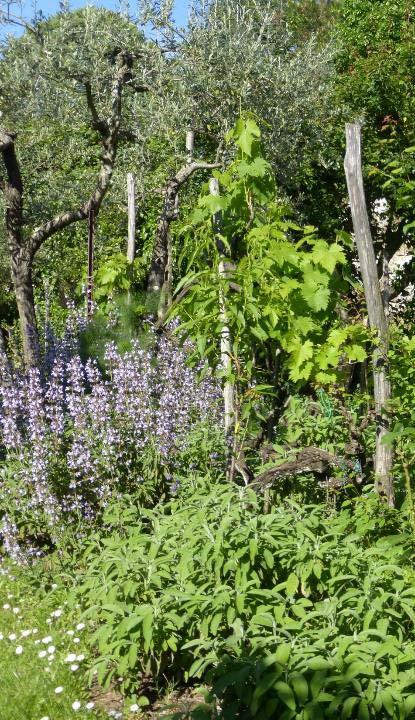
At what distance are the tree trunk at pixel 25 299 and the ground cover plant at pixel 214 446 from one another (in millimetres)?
22

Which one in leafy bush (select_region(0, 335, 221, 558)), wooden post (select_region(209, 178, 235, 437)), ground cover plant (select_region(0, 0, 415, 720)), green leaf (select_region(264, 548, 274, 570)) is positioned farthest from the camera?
leafy bush (select_region(0, 335, 221, 558))

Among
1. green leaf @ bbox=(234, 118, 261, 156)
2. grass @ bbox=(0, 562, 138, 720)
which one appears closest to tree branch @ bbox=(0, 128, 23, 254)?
green leaf @ bbox=(234, 118, 261, 156)

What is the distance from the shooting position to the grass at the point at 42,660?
3994 mm

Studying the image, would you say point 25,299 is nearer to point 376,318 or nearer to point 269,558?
point 376,318

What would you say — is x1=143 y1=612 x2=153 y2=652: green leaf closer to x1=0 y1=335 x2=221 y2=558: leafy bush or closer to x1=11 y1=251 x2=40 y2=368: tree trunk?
x1=0 y1=335 x2=221 y2=558: leafy bush

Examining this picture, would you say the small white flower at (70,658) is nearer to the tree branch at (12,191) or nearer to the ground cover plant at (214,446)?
the ground cover plant at (214,446)

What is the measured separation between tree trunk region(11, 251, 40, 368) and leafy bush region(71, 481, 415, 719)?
13.6 ft

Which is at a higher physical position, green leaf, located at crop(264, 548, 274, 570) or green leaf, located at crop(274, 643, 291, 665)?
green leaf, located at crop(264, 548, 274, 570)

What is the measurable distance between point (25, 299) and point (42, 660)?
502 centimetres

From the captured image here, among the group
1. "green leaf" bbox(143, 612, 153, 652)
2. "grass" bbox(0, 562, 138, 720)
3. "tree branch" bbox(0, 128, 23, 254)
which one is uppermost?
"tree branch" bbox(0, 128, 23, 254)

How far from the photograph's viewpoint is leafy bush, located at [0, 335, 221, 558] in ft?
18.2

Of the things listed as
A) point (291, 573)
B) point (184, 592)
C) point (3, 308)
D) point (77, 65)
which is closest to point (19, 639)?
point (184, 592)

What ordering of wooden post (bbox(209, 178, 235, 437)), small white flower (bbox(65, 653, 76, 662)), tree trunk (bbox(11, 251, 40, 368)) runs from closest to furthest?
1. small white flower (bbox(65, 653, 76, 662))
2. wooden post (bbox(209, 178, 235, 437))
3. tree trunk (bbox(11, 251, 40, 368))

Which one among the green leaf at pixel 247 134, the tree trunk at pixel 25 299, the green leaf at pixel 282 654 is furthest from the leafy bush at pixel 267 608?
the tree trunk at pixel 25 299
